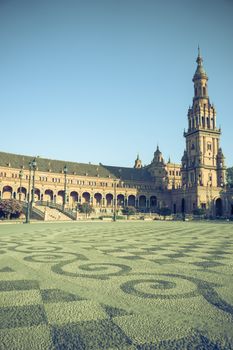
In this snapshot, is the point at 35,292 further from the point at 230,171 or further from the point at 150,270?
the point at 230,171

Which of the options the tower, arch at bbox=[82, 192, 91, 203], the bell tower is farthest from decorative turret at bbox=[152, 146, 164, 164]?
arch at bbox=[82, 192, 91, 203]

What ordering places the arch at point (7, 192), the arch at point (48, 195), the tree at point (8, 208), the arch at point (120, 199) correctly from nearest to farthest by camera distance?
1. the tree at point (8, 208)
2. the arch at point (7, 192)
3. the arch at point (48, 195)
4. the arch at point (120, 199)

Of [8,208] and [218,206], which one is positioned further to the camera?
[218,206]

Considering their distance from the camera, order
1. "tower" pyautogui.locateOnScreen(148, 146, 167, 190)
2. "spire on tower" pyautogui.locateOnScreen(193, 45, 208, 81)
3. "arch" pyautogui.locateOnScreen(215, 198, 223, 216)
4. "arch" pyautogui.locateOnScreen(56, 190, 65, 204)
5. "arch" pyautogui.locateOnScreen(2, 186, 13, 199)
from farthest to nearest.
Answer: "tower" pyautogui.locateOnScreen(148, 146, 167, 190), "spire on tower" pyautogui.locateOnScreen(193, 45, 208, 81), "arch" pyautogui.locateOnScreen(56, 190, 65, 204), "arch" pyautogui.locateOnScreen(215, 198, 223, 216), "arch" pyautogui.locateOnScreen(2, 186, 13, 199)

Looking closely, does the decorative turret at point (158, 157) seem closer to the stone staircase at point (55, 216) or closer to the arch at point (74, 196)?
the arch at point (74, 196)

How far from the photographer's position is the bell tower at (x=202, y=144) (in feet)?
283

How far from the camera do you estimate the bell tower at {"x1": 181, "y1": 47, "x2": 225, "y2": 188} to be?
86.2 meters

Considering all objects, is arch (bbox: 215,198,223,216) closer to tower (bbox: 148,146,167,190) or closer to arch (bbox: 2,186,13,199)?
tower (bbox: 148,146,167,190)

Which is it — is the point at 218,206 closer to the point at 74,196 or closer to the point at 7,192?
the point at 74,196

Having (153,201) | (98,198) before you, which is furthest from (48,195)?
(153,201)

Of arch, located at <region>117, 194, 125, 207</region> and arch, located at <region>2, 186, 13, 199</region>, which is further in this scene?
arch, located at <region>117, 194, 125, 207</region>

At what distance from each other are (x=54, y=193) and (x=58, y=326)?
272 feet

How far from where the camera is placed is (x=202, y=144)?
87.3m

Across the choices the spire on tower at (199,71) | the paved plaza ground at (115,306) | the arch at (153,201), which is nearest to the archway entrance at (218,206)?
the arch at (153,201)
